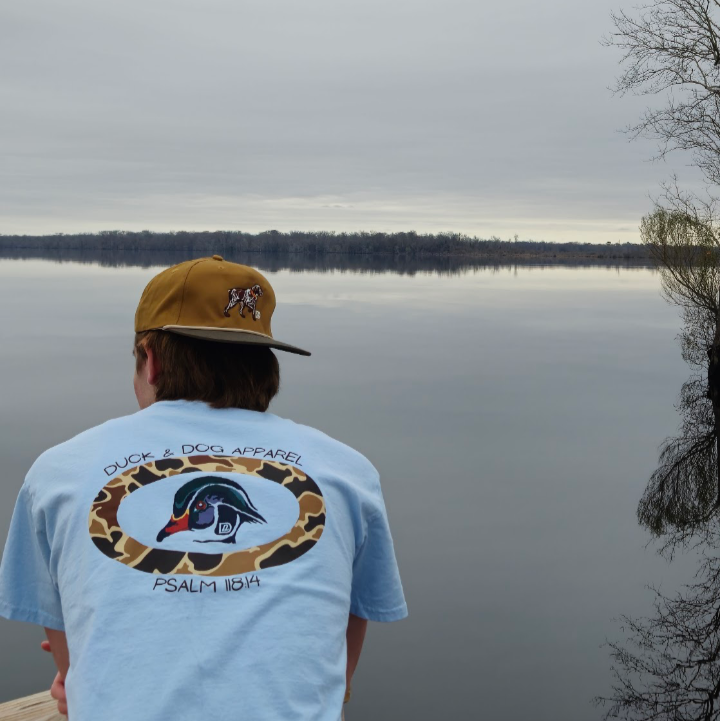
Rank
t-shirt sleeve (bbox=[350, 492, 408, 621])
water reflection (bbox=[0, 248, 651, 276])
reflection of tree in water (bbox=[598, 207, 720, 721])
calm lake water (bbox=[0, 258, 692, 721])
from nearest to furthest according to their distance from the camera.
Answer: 1. t-shirt sleeve (bbox=[350, 492, 408, 621])
2. reflection of tree in water (bbox=[598, 207, 720, 721])
3. calm lake water (bbox=[0, 258, 692, 721])
4. water reflection (bbox=[0, 248, 651, 276])

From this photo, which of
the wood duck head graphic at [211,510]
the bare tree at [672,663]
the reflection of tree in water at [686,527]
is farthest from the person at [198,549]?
the reflection of tree in water at [686,527]

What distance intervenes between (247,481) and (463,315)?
3142 cm

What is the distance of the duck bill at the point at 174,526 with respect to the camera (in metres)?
1.50

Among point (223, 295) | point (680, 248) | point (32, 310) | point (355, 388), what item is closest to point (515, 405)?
point (355, 388)

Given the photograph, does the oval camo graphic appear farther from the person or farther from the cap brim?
the cap brim

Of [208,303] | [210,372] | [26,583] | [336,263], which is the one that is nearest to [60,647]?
[26,583]

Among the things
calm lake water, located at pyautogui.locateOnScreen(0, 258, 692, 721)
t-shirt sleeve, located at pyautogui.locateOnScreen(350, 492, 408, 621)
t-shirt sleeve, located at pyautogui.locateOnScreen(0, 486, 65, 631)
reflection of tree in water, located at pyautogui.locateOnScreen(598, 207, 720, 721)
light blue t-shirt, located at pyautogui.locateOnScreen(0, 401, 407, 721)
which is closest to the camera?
light blue t-shirt, located at pyautogui.locateOnScreen(0, 401, 407, 721)

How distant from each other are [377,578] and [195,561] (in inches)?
23.7

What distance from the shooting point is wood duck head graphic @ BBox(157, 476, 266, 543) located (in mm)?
1504

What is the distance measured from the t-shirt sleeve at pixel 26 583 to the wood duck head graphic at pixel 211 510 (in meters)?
0.42

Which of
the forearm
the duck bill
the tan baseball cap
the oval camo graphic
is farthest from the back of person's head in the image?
the forearm

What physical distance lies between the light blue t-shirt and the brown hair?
81 millimetres

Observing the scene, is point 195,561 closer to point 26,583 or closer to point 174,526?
point 174,526

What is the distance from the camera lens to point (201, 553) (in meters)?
1.49
